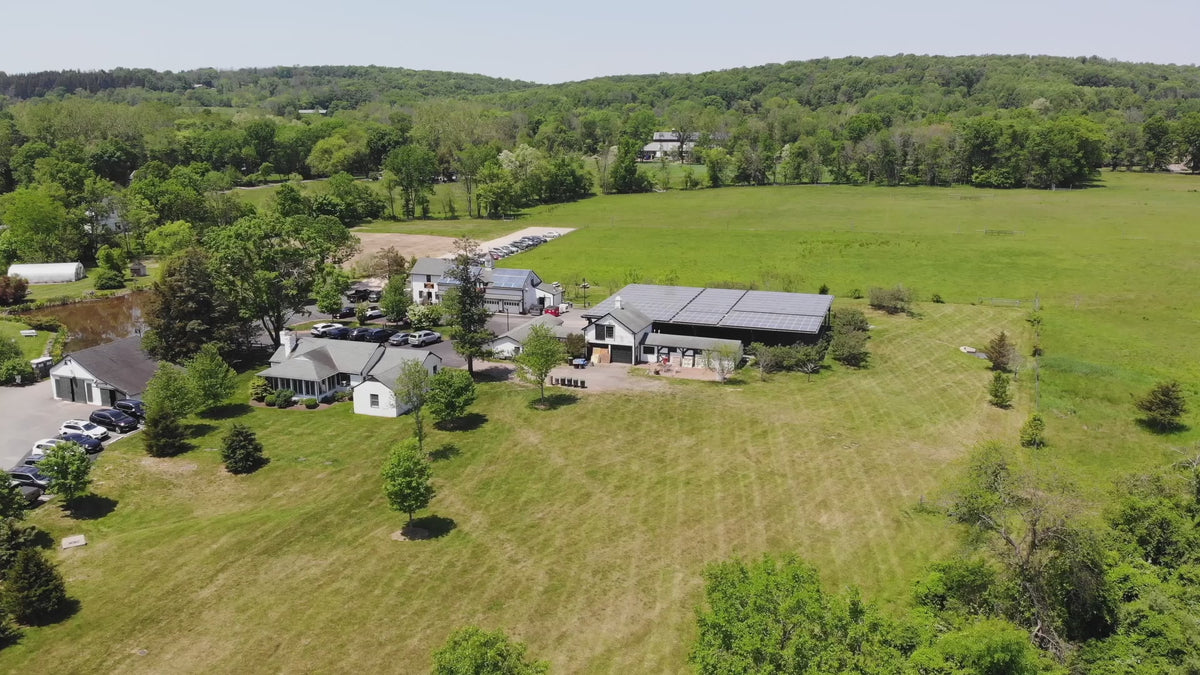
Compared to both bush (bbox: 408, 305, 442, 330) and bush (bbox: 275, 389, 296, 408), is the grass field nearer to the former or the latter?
bush (bbox: 275, 389, 296, 408)

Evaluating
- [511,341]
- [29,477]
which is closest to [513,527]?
[29,477]

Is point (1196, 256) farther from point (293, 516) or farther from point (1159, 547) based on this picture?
point (293, 516)

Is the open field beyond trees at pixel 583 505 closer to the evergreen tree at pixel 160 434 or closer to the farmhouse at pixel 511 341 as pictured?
the evergreen tree at pixel 160 434

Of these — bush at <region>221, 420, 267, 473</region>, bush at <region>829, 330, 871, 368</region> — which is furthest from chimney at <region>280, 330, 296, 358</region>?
bush at <region>829, 330, 871, 368</region>

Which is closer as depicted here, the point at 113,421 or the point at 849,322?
the point at 113,421

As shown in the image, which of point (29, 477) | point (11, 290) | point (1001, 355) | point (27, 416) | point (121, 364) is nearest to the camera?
point (29, 477)

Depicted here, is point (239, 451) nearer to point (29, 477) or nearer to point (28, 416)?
point (29, 477)

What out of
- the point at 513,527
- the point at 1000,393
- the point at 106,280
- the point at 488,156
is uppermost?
the point at 488,156
